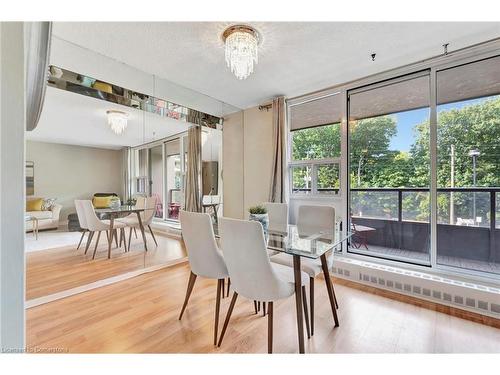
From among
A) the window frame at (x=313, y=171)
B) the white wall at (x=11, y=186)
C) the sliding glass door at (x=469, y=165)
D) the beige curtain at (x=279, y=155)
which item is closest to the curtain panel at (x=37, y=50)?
the white wall at (x=11, y=186)

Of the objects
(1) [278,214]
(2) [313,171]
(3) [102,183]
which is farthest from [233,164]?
(3) [102,183]

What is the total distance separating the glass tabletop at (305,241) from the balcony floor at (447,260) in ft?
4.26

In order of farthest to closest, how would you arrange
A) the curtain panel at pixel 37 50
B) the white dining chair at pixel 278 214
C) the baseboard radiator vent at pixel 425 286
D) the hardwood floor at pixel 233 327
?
the white dining chair at pixel 278 214 < the baseboard radiator vent at pixel 425 286 < the hardwood floor at pixel 233 327 < the curtain panel at pixel 37 50

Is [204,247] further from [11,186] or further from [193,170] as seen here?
[193,170]

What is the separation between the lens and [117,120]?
2.77 meters

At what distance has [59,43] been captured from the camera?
2148 mm

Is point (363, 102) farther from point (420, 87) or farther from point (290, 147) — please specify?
point (290, 147)

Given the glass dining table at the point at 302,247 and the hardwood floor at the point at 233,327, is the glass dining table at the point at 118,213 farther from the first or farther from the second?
the glass dining table at the point at 302,247

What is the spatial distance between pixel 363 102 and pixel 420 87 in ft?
2.03

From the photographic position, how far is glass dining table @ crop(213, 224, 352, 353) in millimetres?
1457

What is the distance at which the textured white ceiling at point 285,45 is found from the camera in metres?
1.93

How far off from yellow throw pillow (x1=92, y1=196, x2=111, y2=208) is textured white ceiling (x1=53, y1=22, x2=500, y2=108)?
165cm
